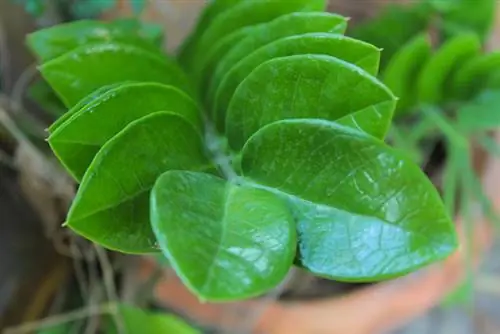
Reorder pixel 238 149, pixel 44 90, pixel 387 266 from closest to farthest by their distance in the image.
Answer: pixel 387 266 → pixel 238 149 → pixel 44 90

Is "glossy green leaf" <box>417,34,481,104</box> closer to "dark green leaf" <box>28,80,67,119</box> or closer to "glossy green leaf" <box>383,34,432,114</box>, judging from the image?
"glossy green leaf" <box>383,34,432,114</box>

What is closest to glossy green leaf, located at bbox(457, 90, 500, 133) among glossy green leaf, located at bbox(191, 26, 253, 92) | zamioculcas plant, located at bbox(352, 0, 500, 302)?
zamioculcas plant, located at bbox(352, 0, 500, 302)

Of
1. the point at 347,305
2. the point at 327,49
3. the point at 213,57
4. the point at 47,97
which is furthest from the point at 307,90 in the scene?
the point at 347,305

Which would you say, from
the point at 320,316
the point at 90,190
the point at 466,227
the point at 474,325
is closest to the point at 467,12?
the point at 466,227

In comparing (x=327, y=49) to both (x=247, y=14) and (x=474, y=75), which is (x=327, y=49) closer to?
(x=247, y=14)

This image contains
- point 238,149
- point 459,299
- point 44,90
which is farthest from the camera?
point 459,299

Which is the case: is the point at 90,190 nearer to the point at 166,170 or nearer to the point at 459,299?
the point at 166,170

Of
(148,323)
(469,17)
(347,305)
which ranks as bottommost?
(347,305)
